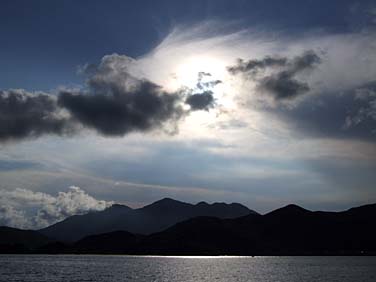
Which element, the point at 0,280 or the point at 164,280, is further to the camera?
the point at 164,280

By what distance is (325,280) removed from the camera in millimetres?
187375

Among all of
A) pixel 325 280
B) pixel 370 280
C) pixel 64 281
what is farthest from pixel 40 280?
pixel 370 280

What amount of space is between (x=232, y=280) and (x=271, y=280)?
48.7 feet

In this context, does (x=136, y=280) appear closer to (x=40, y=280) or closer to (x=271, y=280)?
(x=40, y=280)

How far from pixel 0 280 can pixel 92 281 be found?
3173 centimetres

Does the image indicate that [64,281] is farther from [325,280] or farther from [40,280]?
[325,280]

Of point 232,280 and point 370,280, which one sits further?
point 232,280

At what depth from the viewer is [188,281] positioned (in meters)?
187

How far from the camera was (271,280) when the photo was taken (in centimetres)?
18988

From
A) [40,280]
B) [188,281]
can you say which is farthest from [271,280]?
[40,280]

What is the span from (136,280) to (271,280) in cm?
5122

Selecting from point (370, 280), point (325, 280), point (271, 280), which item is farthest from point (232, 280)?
point (370, 280)

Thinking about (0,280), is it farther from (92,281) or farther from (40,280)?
(92,281)

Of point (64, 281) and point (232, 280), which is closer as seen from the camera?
point (64, 281)
